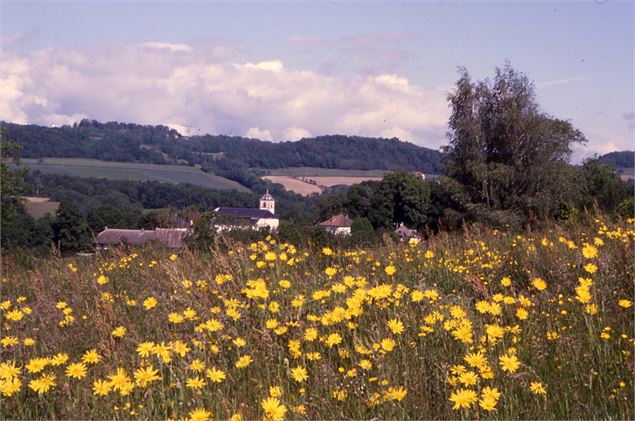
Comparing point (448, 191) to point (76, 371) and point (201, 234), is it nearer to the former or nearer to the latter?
point (201, 234)

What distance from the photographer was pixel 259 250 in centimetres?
650

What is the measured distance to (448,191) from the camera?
34.2 meters

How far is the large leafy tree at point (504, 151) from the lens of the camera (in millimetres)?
33688

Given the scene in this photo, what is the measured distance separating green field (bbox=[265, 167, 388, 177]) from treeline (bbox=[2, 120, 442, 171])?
5.30 ft

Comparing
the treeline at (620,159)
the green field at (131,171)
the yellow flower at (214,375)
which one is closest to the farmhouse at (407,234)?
the yellow flower at (214,375)

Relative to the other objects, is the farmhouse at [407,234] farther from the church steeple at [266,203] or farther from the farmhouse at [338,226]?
the church steeple at [266,203]

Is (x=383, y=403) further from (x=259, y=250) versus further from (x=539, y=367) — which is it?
(x=259, y=250)

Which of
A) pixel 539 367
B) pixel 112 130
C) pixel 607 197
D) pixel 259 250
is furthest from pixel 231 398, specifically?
pixel 112 130

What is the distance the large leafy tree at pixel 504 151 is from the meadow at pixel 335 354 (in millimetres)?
29182

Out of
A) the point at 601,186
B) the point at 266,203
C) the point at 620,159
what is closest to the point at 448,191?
the point at 601,186

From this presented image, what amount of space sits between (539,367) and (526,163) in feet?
108

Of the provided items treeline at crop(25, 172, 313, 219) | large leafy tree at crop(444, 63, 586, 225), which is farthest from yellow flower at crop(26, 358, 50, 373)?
treeline at crop(25, 172, 313, 219)

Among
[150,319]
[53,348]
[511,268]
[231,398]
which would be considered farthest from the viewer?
[511,268]

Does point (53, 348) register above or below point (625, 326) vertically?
below
